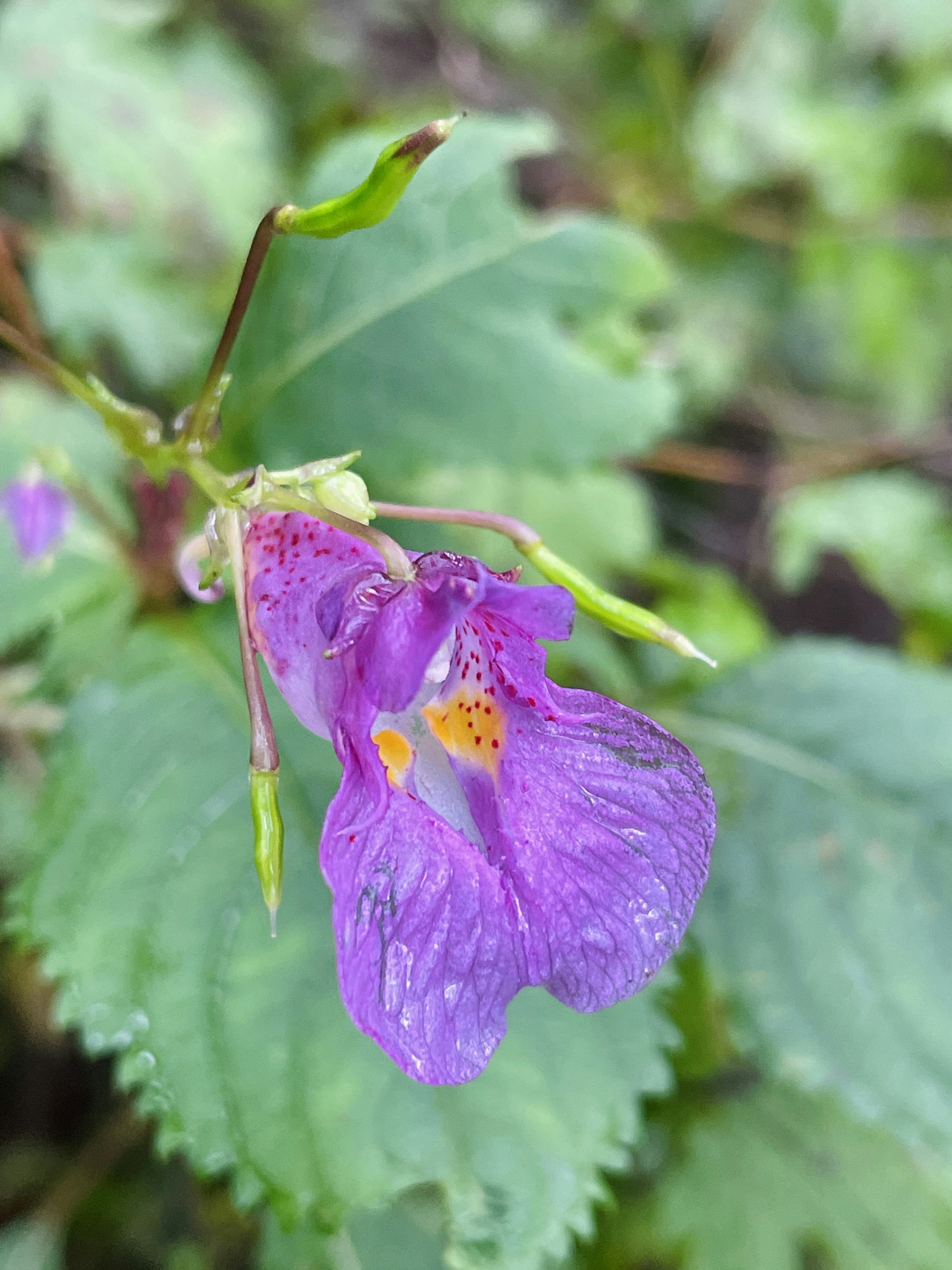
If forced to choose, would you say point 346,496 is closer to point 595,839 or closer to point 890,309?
point 595,839

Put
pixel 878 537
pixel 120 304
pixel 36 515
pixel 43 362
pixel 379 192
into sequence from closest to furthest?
1. pixel 379 192
2. pixel 43 362
3. pixel 36 515
4. pixel 120 304
5. pixel 878 537

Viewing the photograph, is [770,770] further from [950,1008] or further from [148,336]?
[148,336]

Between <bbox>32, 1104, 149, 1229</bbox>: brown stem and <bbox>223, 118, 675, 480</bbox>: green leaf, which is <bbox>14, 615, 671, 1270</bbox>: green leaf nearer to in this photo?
<bbox>223, 118, 675, 480</bbox>: green leaf

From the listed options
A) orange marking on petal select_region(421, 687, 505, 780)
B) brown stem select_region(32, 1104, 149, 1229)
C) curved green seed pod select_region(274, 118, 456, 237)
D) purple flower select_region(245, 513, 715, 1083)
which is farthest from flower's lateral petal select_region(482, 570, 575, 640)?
brown stem select_region(32, 1104, 149, 1229)

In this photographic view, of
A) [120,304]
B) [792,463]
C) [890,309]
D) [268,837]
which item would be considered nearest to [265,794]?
[268,837]

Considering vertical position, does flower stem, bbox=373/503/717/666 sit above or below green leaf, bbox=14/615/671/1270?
above

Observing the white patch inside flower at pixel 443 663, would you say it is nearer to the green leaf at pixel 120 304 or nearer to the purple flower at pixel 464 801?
the purple flower at pixel 464 801
